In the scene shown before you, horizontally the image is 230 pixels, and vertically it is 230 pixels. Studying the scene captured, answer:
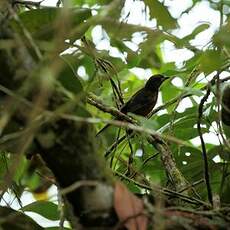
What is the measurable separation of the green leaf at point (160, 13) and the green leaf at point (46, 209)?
0.57 meters

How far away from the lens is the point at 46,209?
5.30 feet

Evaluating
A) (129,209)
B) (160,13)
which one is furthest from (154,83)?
(129,209)

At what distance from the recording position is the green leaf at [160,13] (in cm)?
153

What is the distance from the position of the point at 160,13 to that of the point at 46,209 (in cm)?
61

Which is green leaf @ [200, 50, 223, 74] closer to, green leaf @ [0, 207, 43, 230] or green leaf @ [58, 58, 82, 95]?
green leaf @ [58, 58, 82, 95]

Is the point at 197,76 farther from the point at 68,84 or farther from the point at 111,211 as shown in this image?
the point at 111,211

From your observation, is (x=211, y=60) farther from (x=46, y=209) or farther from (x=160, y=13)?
(x=46, y=209)

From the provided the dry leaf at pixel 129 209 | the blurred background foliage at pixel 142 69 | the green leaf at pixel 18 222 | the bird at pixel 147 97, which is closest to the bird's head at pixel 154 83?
the bird at pixel 147 97

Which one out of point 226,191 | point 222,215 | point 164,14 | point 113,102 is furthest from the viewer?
point 113,102

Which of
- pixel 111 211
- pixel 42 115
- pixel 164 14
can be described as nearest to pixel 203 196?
pixel 164 14

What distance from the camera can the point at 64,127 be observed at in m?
0.96

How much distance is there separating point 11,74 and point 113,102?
3.66 ft

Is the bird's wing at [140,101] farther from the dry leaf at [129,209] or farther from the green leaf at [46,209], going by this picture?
the dry leaf at [129,209]

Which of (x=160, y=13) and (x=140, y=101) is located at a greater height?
(x=140, y=101)
